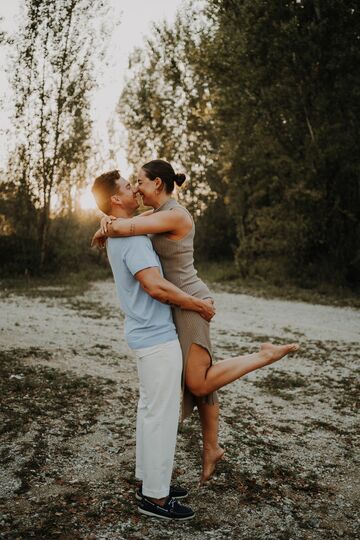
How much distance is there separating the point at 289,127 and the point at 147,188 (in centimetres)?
1497

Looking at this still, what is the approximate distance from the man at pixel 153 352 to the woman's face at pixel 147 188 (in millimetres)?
329

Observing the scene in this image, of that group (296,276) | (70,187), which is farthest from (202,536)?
(70,187)

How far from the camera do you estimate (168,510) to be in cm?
322

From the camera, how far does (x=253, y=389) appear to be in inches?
255

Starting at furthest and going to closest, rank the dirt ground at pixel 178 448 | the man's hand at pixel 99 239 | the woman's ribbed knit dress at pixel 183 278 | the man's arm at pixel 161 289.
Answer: the man's hand at pixel 99 239, the woman's ribbed knit dress at pixel 183 278, the dirt ground at pixel 178 448, the man's arm at pixel 161 289

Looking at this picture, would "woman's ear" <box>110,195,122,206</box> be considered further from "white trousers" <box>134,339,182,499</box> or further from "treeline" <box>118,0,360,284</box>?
"treeline" <box>118,0,360,284</box>

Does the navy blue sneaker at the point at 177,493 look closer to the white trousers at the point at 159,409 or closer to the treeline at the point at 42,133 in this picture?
the white trousers at the point at 159,409

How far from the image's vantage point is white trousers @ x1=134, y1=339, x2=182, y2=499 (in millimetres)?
3145

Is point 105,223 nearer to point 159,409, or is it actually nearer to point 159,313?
point 159,313

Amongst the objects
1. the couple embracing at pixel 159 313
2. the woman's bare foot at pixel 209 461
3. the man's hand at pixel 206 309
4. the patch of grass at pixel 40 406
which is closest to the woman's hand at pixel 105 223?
the couple embracing at pixel 159 313

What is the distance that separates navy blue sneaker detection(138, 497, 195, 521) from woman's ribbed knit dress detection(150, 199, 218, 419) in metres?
0.70

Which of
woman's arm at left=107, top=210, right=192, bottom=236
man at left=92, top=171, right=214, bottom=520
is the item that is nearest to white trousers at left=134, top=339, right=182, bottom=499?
man at left=92, top=171, right=214, bottom=520

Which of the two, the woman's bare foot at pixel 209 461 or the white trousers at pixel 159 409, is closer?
the white trousers at pixel 159 409

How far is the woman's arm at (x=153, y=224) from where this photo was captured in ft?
10.3
